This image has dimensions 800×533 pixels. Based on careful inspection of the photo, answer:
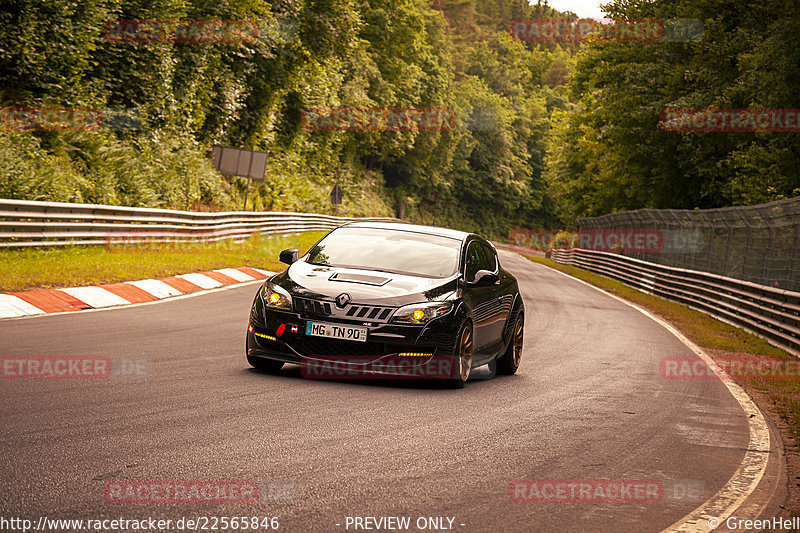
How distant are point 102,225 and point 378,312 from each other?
498 inches

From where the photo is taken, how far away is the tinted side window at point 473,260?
902cm

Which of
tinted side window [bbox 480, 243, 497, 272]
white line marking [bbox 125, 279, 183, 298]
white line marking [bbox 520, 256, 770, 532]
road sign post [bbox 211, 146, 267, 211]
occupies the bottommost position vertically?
white line marking [bbox 125, 279, 183, 298]

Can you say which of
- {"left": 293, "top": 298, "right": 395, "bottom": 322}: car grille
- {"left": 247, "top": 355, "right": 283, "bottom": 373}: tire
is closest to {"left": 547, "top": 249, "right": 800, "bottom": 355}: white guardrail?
{"left": 293, "top": 298, "right": 395, "bottom": 322}: car grille

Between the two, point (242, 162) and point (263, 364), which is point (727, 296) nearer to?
point (263, 364)

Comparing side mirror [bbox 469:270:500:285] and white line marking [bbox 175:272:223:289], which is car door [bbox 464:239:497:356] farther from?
white line marking [bbox 175:272:223:289]

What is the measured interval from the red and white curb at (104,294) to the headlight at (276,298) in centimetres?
431

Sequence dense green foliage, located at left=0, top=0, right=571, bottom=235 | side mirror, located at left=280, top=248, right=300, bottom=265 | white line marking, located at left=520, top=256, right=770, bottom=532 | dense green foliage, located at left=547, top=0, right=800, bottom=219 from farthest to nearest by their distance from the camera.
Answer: dense green foliage, located at left=547, top=0, right=800, bottom=219 < dense green foliage, located at left=0, top=0, right=571, bottom=235 < side mirror, located at left=280, top=248, right=300, bottom=265 < white line marking, located at left=520, top=256, right=770, bottom=532

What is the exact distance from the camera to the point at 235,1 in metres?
33.7

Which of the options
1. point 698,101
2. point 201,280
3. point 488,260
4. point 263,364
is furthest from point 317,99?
point 263,364

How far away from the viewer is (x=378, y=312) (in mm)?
7711

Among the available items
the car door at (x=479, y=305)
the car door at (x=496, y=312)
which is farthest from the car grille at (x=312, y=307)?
the car door at (x=496, y=312)

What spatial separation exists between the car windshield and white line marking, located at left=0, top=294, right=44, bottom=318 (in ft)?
14.2

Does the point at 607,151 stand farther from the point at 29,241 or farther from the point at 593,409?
the point at 593,409

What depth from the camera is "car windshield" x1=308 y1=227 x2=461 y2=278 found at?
→ 8680mm
